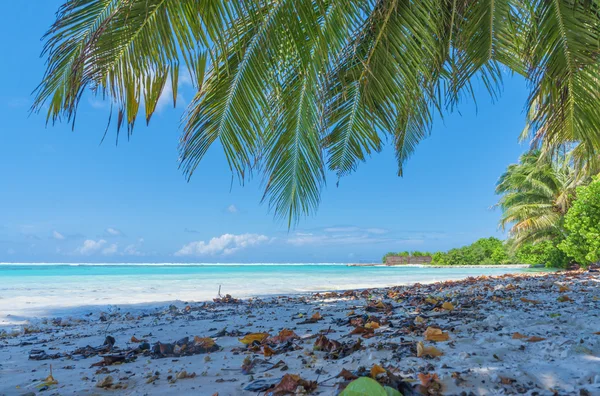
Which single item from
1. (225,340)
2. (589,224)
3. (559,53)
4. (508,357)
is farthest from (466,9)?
(589,224)

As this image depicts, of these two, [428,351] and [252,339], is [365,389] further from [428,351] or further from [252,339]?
[252,339]

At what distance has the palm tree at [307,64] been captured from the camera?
7.18 feet

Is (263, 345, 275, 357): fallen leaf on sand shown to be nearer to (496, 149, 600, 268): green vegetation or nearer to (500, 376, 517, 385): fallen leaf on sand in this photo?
(500, 376, 517, 385): fallen leaf on sand

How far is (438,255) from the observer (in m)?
34.9

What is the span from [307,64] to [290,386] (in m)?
2.34

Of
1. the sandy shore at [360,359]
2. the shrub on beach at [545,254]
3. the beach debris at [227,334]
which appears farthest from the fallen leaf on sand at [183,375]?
the shrub on beach at [545,254]

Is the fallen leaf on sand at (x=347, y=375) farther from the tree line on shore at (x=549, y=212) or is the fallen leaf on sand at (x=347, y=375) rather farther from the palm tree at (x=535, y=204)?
the palm tree at (x=535, y=204)

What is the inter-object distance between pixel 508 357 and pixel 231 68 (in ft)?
8.87

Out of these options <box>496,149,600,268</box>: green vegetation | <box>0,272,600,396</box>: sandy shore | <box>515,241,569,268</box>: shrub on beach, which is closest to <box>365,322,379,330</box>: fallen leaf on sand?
<box>0,272,600,396</box>: sandy shore

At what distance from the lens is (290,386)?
129cm

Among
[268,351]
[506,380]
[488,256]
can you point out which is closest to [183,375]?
[268,351]

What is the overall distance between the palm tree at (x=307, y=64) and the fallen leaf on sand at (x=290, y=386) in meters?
1.66

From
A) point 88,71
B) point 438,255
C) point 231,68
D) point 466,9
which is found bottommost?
point 438,255

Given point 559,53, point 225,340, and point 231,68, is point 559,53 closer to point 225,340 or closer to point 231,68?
point 231,68
